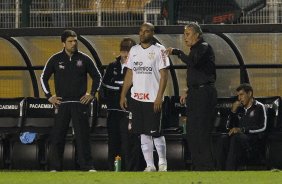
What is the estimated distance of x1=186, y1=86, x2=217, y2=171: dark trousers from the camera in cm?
Answer: 1228

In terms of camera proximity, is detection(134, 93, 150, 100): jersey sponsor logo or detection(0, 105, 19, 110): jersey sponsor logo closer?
detection(134, 93, 150, 100): jersey sponsor logo

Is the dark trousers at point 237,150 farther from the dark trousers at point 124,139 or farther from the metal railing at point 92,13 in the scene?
the metal railing at point 92,13

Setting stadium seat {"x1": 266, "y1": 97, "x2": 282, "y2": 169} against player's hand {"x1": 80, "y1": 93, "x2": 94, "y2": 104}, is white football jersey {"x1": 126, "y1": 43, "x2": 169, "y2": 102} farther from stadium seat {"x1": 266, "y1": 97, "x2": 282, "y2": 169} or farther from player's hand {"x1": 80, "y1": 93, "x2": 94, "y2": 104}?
stadium seat {"x1": 266, "y1": 97, "x2": 282, "y2": 169}

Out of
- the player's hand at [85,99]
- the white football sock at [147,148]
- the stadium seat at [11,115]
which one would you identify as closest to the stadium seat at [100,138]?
the stadium seat at [11,115]

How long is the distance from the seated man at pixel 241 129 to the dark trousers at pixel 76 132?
221 cm

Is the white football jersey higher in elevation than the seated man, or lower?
higher

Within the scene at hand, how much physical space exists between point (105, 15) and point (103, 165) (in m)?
2.53

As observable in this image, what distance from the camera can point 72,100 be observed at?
516 inches

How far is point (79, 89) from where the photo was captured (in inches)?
516

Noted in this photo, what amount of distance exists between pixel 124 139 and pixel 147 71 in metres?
1.95

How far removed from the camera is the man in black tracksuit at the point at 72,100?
13094 millimetres

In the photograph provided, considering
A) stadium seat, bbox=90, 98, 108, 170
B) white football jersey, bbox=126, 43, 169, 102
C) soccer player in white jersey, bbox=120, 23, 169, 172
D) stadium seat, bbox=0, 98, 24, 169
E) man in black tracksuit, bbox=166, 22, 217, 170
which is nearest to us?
man in black tracksuit, bbox=166, 22, 217, 170

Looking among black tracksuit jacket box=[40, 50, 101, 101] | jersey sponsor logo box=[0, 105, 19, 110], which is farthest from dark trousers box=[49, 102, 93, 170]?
jersey sponsor logo box=[0, 105, 19, 110]
